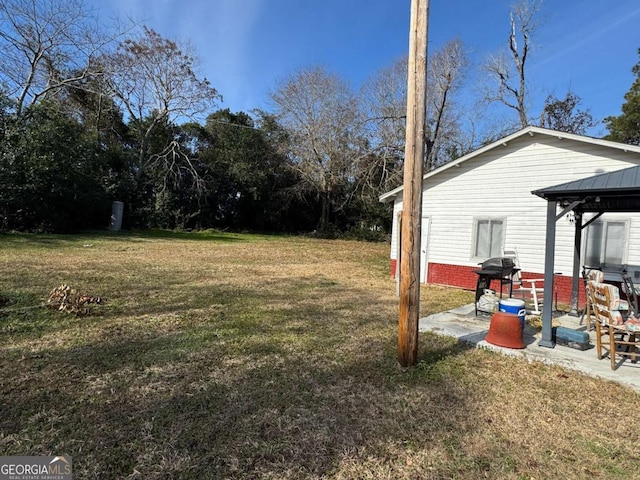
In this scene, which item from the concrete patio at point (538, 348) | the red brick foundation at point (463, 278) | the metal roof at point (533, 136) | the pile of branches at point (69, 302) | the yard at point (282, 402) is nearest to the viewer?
the yard at point (282, 402)

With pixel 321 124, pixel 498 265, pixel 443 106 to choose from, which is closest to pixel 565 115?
pixel 443 106

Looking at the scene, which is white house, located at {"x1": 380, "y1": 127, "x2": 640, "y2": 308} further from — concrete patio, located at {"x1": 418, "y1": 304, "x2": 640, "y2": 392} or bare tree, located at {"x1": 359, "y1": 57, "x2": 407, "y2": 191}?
bare tree, located at {"x1": 359, "y1": 57, "x2": 407, "y2": 191}

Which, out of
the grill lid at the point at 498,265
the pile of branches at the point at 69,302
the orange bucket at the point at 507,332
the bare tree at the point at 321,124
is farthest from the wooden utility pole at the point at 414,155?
the bare tree at the point at 321,124

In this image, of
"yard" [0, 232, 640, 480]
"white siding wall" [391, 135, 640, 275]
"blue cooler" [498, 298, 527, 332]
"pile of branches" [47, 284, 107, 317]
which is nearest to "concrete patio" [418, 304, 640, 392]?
"yard" [0, 232, 640, 480]

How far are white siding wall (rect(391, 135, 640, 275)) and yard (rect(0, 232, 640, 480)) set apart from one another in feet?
13.9

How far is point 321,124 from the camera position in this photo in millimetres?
23125

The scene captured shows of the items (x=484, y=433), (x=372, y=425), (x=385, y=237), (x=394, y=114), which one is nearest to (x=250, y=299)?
(x=372, y=425)

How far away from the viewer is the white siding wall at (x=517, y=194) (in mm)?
7359

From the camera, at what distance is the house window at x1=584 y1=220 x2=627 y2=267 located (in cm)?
708

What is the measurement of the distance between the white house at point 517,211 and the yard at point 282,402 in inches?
165

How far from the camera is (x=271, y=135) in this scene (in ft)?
87.1

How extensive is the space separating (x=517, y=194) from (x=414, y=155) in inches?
227

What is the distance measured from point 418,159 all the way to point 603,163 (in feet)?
19.5

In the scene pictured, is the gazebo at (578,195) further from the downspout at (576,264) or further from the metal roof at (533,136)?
the metal roof at (533,136)
